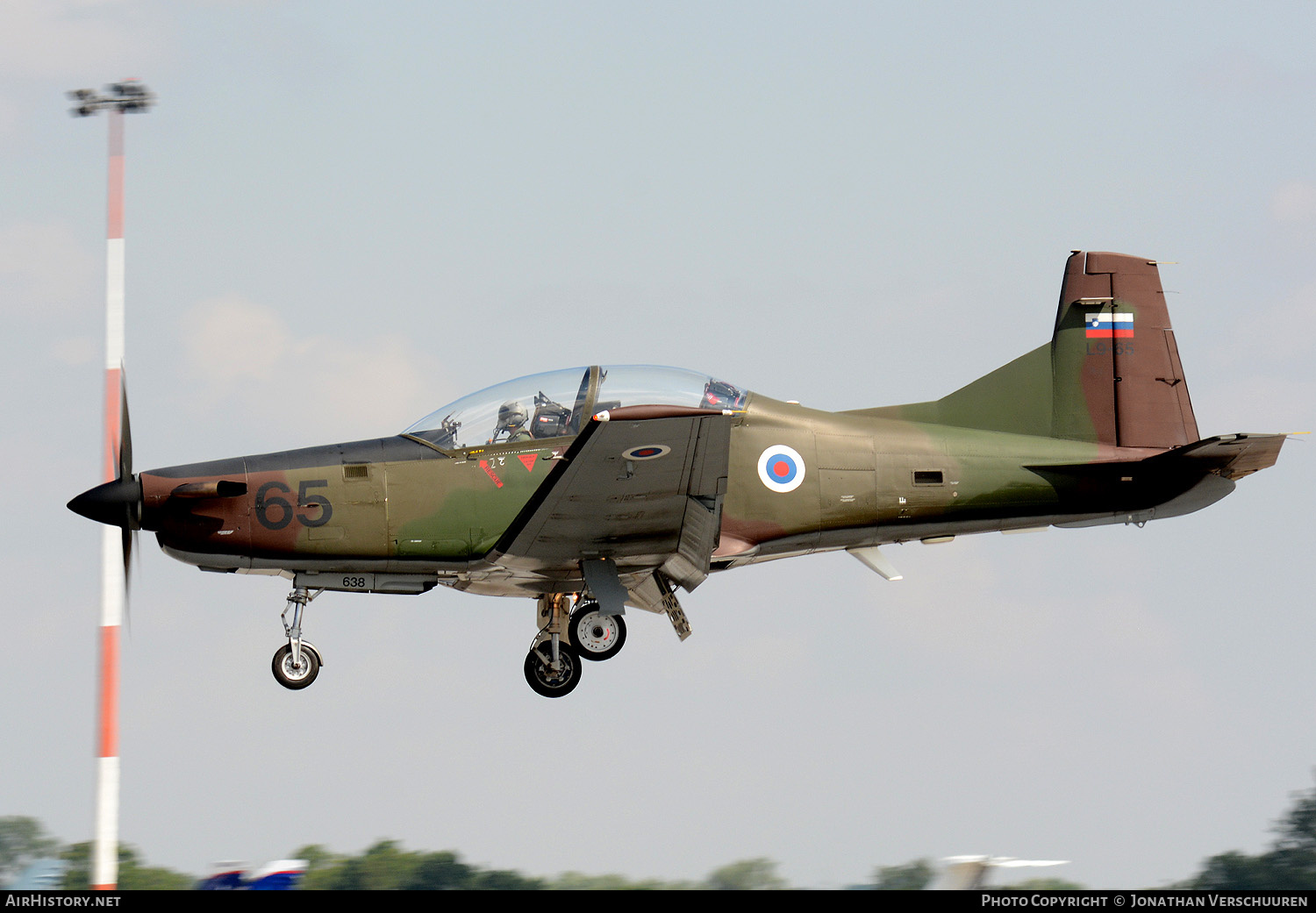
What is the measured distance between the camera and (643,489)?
13.3 metres

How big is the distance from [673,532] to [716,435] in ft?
5.69

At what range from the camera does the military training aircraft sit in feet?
46.1

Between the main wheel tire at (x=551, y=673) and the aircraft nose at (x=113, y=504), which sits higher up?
the aircraft nose at (x=113, y=504)

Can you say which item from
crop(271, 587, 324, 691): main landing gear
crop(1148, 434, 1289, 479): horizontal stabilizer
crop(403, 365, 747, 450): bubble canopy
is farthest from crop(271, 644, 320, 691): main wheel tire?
crop(1148, 434, 1289, 479): horizontal stabilizer

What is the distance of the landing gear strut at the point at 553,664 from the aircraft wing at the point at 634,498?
1.04 m

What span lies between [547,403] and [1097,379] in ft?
19.6

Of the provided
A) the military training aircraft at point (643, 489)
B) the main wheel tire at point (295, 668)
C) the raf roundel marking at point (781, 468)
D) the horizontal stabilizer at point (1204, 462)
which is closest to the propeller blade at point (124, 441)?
the military training aircraft at point (643, 489)

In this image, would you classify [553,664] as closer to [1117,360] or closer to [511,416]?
[511,416]

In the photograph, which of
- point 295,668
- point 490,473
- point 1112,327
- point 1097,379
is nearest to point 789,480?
point 490,473

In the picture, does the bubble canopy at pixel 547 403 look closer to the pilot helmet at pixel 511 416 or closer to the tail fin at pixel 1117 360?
the pilot helmet at pixel 511 416

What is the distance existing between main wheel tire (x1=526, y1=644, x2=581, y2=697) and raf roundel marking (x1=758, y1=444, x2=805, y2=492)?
8.29 ft

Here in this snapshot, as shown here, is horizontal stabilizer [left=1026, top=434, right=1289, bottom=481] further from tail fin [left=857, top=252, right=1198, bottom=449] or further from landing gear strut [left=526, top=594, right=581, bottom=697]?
landing gear strut [left=526, top=594, right=581, bottom=697]

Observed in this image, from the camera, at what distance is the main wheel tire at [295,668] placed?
14.6m
